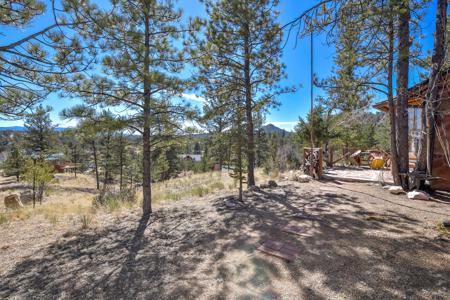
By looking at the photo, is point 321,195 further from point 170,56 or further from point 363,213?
point 170,56

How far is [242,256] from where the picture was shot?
3146 millimetres

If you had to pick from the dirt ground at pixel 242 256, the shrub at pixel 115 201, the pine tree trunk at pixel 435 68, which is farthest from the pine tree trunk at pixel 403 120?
the shrub at pixel 115 201

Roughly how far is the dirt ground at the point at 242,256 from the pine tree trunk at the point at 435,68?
1.49 metres

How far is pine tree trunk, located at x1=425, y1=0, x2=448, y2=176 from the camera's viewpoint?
3.50 m

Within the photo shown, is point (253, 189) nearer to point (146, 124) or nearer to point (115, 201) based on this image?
point (146, 124)

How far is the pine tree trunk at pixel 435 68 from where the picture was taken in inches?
138

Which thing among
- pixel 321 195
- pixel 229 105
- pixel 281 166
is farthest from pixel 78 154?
pixel 321 195

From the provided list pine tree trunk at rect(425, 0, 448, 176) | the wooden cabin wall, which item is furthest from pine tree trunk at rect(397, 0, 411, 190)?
the wooden cabin wall

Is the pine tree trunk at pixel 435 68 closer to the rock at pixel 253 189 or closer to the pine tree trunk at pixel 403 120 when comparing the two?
the pine tree trunk at pixel 403 120

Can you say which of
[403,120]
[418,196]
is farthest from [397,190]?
[403,120]

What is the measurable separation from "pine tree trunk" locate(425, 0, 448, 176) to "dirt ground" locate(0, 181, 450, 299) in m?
1.49

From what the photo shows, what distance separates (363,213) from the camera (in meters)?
4.50

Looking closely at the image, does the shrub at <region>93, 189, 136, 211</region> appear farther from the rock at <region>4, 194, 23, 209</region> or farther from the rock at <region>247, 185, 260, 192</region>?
the rock at <region>4, 194, 23, 209</region>

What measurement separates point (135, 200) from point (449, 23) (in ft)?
28.7
